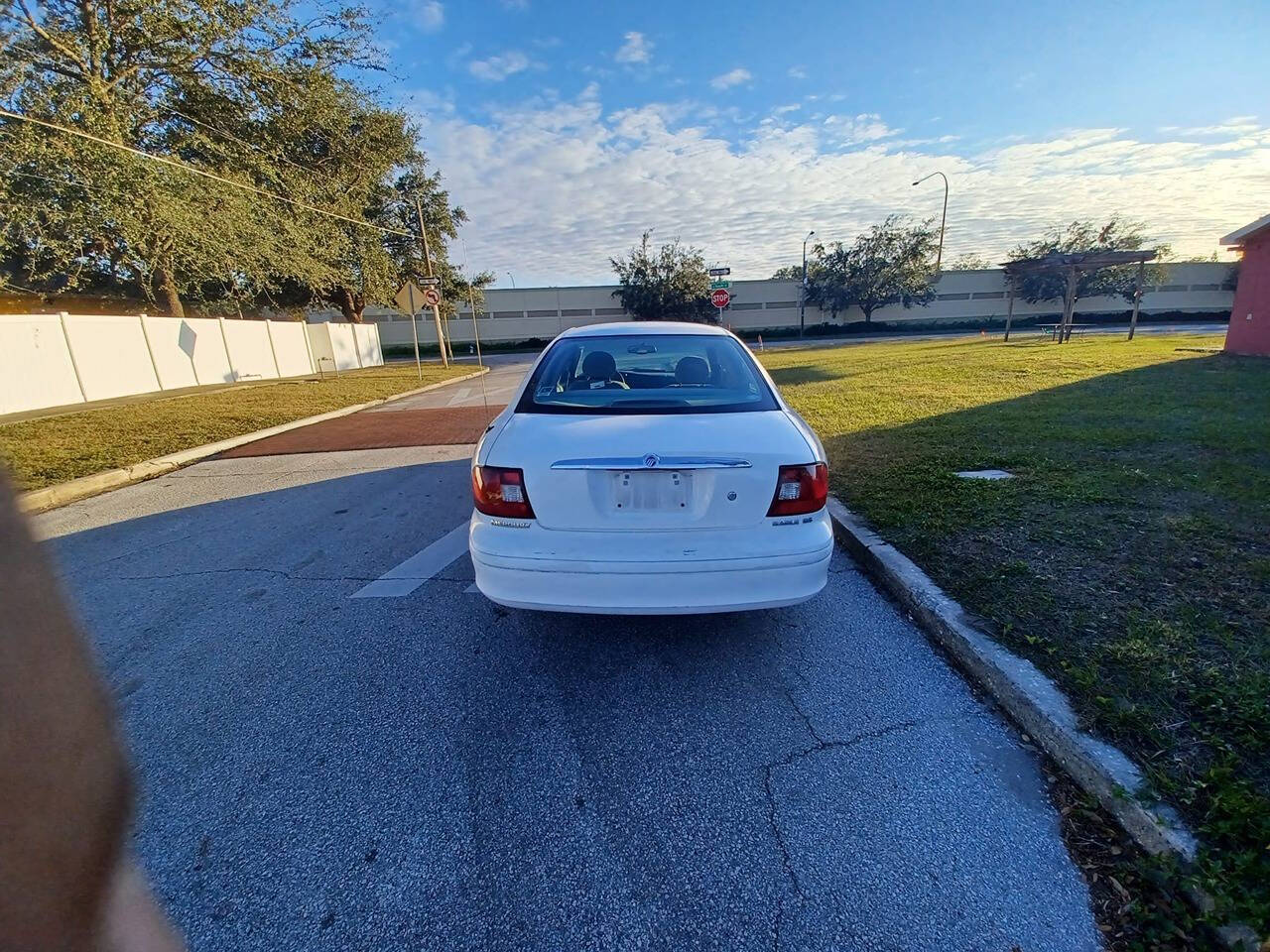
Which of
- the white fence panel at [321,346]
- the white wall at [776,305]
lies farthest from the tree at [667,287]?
the white fence panel at [321,346]

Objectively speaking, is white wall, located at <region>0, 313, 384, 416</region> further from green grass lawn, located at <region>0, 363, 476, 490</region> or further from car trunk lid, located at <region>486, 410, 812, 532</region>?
car trunk lid, located at <region>486, 410, 812, 532</region>

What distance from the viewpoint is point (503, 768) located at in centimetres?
215

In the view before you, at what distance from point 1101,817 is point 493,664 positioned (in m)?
2.46

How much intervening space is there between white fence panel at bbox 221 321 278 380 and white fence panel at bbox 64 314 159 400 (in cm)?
341

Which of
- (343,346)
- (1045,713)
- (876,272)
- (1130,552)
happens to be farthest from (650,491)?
(876,272)

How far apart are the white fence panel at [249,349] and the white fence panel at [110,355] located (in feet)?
11.2

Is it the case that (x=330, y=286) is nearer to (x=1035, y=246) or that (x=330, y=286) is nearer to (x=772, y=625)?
(x=772, y=625)

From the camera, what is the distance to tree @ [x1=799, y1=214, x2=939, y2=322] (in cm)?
4272

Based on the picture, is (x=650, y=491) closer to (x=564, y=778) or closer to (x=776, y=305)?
(x=564, y=778)

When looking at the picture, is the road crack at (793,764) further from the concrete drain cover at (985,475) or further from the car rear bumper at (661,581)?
the concrete drain cover at (985,475)

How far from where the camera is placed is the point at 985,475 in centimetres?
511

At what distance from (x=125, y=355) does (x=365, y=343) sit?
46.1 ft

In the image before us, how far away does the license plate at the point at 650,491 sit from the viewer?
246 centimetres

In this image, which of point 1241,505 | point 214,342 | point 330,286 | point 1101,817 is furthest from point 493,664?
point 330,286
